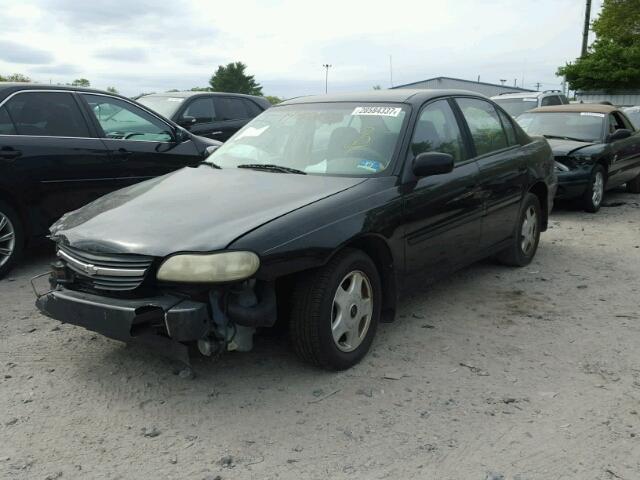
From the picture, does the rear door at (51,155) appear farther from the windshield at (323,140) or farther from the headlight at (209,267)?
the headlight at (209,267)

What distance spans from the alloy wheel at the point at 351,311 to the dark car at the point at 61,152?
10.7 ft

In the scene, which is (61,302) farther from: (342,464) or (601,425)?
(601,425)

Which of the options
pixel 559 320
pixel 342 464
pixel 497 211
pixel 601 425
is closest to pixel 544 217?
pixel 497 211

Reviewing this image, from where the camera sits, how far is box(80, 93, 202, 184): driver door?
20.0 ft

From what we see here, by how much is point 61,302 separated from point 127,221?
0.55m

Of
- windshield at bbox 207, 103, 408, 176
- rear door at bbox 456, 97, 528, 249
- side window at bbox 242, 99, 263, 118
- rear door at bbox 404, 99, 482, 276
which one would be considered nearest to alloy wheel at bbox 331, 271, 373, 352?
rear door at bbox 404, 99, 482, 276

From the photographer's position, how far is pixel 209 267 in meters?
3.03

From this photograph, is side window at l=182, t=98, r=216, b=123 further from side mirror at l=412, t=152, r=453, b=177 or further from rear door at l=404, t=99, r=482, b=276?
side mirror at l=412, t=152, r=453, b=177

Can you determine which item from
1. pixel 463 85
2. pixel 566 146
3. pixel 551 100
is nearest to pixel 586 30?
pixel 463 85

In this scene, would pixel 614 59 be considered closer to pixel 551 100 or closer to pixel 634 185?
pixel 551 100

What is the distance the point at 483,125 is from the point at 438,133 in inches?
32.6

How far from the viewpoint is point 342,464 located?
276 centimetres

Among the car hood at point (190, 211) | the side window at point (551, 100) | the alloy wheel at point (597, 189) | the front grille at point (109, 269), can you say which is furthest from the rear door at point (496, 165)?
the side window at point (551, 100)

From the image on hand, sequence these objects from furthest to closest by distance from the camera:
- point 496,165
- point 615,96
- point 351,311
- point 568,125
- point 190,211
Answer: point 615,96 → point 568,125 → point 496,165 → point 351,311 → point 190,211
